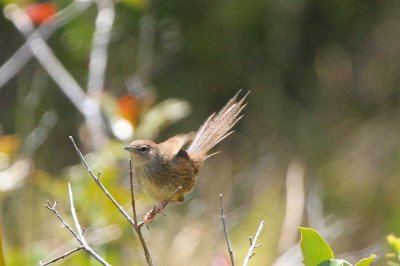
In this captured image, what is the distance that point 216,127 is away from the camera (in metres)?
2.82

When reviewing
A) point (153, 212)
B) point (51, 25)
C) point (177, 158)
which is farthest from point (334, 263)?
point (51, 25)

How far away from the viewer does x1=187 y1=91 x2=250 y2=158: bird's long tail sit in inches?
108

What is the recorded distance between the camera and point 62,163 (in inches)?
255

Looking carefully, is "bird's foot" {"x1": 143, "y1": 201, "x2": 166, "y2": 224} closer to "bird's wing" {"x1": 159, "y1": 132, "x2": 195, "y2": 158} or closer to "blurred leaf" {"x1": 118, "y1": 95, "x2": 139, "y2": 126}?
"bird's wing" {"x1": 159, "y1": 132, "x2": 195, "y2": 158}

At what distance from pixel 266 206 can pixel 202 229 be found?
366 mm

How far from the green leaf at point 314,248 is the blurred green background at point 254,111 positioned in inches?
120

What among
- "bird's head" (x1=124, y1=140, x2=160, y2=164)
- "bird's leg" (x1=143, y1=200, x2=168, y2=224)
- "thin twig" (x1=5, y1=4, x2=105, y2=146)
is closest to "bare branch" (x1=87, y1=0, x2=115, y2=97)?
"thin twig" (x1=5, y1=4, x2=105, y2=146)

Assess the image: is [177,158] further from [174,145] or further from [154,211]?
[154,211]

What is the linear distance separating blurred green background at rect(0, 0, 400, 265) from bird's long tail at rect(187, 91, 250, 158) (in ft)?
6.82

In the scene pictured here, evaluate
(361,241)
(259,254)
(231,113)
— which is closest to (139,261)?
(259,254)

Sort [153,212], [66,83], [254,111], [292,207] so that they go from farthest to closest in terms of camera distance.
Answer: [254,111]
[66,83]
[292,207]
[153,212]

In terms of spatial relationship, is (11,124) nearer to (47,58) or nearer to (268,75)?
(47,58)

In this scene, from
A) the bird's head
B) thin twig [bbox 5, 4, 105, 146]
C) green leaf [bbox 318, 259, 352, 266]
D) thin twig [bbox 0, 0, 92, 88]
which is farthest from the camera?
thin twig [bbox 0, 0, 92, 88]

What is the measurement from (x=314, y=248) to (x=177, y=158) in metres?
1.06
